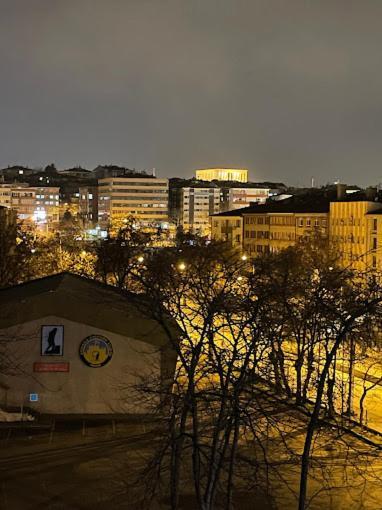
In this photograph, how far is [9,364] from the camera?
58.5 ft

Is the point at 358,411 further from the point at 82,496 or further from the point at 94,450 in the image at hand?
the point at 82,496

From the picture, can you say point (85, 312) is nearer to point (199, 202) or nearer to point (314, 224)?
point (314, 224)

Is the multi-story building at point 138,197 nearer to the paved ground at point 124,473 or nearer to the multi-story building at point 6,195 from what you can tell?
the multi-story building at point 6,195

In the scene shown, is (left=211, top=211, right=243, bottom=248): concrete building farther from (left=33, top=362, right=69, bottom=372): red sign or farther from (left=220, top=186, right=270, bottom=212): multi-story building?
(left=220, top=186, right=270, bottom=212): multi-story building

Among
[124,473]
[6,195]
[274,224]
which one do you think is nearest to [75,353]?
[124,473]

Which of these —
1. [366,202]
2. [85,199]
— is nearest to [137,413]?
[366,202]

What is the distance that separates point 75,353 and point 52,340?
23.7 inches

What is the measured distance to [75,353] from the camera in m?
18.2

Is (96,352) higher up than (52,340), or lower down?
lower down

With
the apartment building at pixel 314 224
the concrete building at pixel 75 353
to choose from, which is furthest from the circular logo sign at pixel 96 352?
the apartment building at pixel 314 224

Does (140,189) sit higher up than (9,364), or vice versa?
(140,189)

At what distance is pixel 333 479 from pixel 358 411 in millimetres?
6194

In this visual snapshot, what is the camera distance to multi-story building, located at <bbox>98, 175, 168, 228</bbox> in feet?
425

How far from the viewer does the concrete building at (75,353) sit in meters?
17.9
